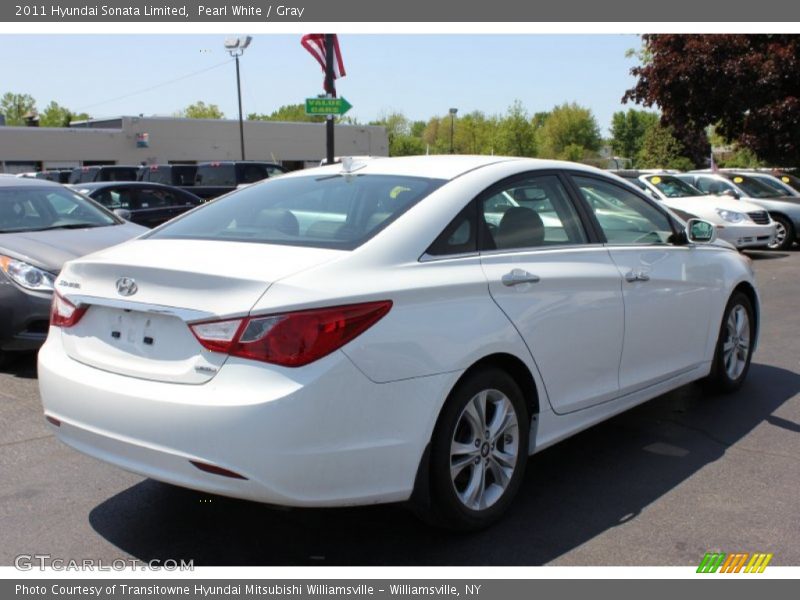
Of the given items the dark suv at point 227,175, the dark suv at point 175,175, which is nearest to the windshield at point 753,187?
the dark suv at point 227,175

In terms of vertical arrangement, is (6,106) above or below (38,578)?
above

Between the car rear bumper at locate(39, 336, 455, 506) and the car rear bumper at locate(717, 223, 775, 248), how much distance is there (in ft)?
43.9

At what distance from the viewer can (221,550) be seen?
3531 mm

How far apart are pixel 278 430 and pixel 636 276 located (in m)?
2.51

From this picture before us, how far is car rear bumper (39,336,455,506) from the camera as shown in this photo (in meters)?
2.97

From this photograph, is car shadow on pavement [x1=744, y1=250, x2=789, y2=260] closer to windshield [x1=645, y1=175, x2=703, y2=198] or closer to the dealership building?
windshield [x1=645, y1=175, x2=703, y2=198]

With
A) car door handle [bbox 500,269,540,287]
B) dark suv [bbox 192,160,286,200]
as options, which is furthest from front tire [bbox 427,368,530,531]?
dark suv [bbox 192,160,286,200]

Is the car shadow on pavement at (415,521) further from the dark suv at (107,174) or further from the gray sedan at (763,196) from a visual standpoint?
the dark suv at (107,174)

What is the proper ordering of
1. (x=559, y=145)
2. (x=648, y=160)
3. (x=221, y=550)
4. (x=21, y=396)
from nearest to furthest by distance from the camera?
(x=221, y=550) → (x=21, y=396) → (x=648, y=160) → (x=559, y=145)

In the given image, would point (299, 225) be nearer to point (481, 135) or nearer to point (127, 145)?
point (127, 145)

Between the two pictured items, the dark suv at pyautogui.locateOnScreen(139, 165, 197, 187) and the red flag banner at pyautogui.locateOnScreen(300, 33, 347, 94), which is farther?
the dark suv at pyautogui.locateOnScreen(139, 165, 197, 187)

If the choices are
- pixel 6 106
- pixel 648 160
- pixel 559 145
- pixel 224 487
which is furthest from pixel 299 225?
pixel 6 106
